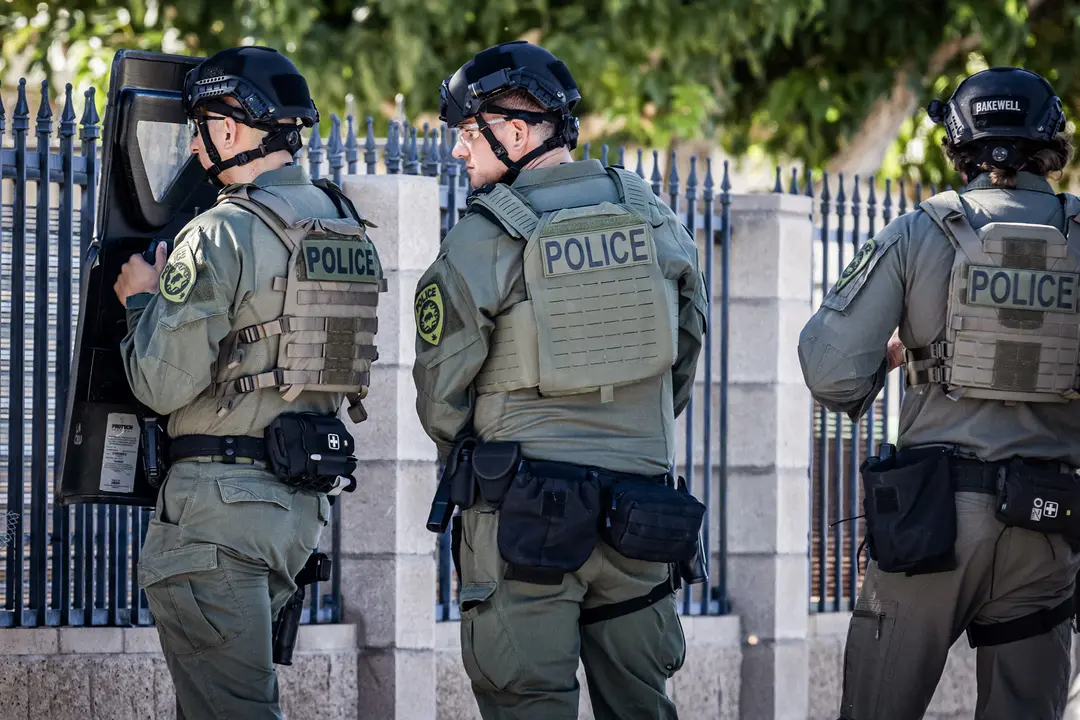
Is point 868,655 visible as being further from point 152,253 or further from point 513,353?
point 152,253

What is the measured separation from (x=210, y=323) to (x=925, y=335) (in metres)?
1.95

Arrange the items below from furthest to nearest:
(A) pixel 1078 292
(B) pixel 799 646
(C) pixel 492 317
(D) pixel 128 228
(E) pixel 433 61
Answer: (E) pixel 433 61, (B) pixel 799 646, (D) pixel 128 228, (A) pixel 1078 292, (C) pixel 492 317

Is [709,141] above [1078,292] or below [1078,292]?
above

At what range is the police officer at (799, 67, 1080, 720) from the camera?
4.78 m

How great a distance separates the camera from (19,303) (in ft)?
20.7

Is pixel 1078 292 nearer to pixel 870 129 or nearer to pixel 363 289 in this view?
pixel 363 289

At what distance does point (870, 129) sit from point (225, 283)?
981 cm

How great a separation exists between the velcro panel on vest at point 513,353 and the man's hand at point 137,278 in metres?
1.00

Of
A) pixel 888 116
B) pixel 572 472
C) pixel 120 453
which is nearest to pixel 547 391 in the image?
pixel 572 472

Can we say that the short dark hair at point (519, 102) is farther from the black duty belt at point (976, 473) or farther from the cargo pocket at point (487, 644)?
the black duty belt at point (976, 473)

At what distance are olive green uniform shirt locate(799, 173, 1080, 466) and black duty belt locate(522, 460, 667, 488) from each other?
2.41 ft

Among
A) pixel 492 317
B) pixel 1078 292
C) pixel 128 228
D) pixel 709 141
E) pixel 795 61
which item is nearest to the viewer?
pixel 492 317

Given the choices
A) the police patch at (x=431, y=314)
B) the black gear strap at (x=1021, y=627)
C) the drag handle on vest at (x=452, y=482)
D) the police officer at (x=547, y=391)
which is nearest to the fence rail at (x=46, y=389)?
the police officer at (x=547, y=391)

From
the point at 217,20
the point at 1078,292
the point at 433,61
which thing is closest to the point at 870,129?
the point at 433,61
